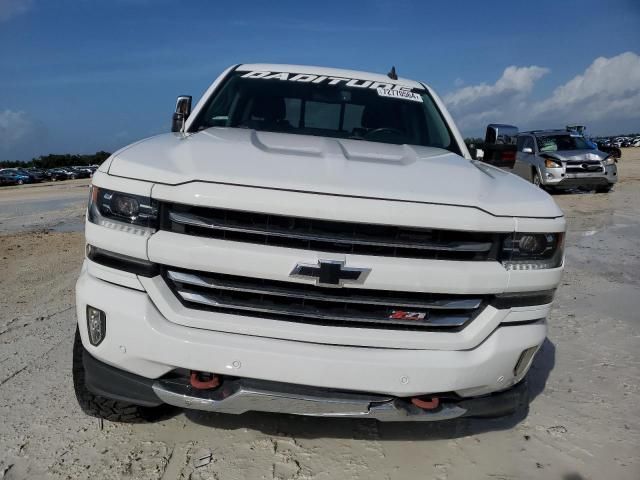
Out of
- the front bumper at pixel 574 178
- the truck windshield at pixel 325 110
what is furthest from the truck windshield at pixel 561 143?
the truck windshield at pixel 325 110

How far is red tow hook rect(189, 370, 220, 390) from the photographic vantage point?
7.02 ft

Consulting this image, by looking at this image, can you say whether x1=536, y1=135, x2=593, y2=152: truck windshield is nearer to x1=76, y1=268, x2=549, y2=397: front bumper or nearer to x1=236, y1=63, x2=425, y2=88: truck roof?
x1=236, y1=63, x2=425, y2=88: truck roof

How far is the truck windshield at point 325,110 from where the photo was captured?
11.8 ft

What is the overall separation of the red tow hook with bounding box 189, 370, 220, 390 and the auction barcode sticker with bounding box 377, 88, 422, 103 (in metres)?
2.53

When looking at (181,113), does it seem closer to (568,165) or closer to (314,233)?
(314,233)

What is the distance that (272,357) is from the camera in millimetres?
2057

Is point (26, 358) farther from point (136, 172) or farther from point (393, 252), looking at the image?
point (393, 252)

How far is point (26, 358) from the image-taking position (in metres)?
3.50

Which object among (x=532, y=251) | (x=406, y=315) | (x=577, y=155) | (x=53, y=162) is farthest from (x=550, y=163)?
(x=53, y=162)

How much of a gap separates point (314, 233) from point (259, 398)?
0.67 m

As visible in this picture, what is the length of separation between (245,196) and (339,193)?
0.36 meters

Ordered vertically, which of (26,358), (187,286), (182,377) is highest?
(187,286)

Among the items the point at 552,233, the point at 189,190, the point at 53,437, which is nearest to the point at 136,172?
the point at 189,190

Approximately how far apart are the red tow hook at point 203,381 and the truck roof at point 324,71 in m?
2.65
